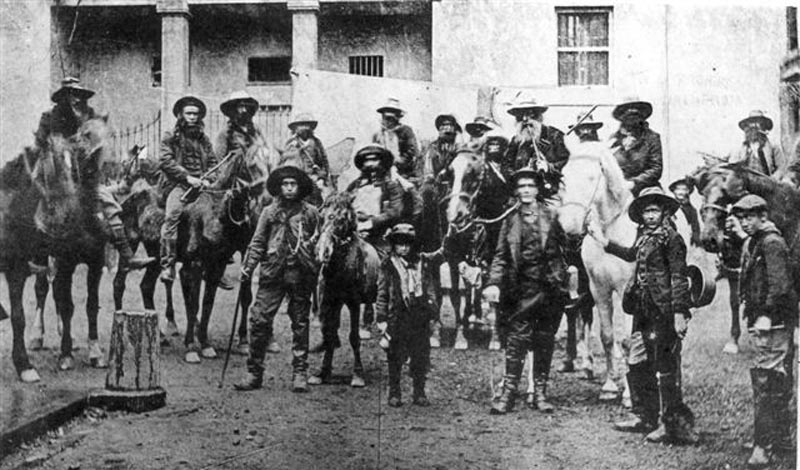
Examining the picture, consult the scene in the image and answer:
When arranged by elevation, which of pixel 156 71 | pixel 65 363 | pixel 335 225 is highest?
pixel 156 71

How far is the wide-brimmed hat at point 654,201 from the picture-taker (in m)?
6.17

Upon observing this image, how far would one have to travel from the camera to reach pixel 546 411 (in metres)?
6.11

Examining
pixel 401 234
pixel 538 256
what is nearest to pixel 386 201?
pixel 401 234

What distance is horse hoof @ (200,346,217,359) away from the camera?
6457 millimetres

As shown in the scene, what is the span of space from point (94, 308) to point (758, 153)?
16.9ft

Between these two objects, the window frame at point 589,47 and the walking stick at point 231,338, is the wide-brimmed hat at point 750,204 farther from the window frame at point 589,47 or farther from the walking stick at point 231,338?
the walking stick at point 231,338

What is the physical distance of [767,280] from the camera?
6.11 m

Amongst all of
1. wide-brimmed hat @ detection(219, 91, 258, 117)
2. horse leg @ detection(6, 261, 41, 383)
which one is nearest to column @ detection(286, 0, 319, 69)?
wide-brimmed hat @ detection(219, 91, 258, 117)

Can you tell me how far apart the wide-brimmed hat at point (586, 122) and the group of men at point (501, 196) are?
0.01 m

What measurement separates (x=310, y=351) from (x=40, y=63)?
303 centimetres

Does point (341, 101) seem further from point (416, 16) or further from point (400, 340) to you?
point (400, 340)

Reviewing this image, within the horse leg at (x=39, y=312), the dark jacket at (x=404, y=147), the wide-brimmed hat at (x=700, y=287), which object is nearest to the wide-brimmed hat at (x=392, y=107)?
the dark jacket at (x=404, y=147)

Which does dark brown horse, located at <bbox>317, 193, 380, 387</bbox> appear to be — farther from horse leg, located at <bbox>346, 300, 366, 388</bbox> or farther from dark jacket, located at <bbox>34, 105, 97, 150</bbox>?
dark jacket, located at <bbox>34, 105, 97, 150</bbox>

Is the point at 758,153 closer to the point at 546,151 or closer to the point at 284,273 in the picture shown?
the point at 546,151
